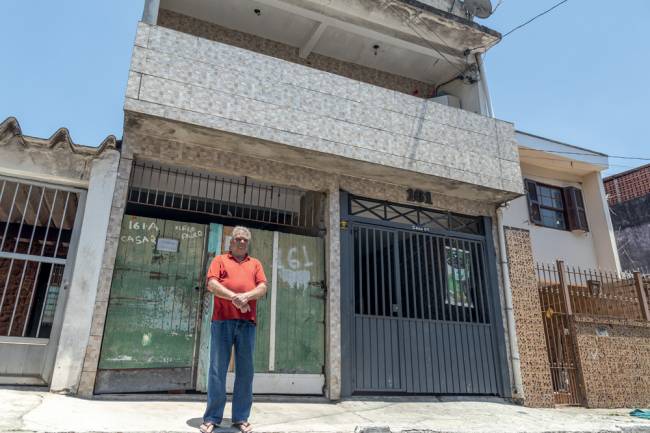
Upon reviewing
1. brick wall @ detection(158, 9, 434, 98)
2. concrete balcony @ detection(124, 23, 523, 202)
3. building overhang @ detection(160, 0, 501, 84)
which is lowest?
concrete balcony @ detection(124, 23, 523, 202)

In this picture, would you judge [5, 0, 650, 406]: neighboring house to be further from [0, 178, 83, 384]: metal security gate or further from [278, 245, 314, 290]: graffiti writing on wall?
[0, 178, 83, 384]: metal security gate

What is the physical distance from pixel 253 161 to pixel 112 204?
82.7 inches

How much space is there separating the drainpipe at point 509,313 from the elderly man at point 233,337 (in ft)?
17.9

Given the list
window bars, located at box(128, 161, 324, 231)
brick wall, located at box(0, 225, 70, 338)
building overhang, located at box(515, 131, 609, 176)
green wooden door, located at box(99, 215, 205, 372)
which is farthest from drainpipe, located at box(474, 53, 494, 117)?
brick wall, located at box(0, 225, 70, 338)

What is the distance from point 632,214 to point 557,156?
22.8 feet

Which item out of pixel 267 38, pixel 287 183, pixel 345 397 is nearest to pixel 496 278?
pixel 345 397

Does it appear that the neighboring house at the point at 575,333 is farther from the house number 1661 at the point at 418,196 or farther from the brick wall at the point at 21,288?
the brick wall at the point at 21,288

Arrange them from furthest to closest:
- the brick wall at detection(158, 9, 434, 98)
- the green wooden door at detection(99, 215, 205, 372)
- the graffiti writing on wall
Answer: the brick wall at detection(158, 9, 434, 98)
the graffiti writing on wall
the green wooden door at detection(99, 215, 205, 372)

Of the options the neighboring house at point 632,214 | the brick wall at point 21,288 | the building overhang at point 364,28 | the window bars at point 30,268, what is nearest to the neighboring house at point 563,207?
the building overhang at point 364,28

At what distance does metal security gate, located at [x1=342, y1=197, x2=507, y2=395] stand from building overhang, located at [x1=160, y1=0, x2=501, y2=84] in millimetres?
3422

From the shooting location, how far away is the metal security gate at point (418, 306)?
22.6 feet

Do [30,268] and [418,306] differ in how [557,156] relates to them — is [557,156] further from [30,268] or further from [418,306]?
[30,268]

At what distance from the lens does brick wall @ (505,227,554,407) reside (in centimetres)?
760

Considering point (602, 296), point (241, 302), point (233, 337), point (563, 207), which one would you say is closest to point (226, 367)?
point (233, 337)
